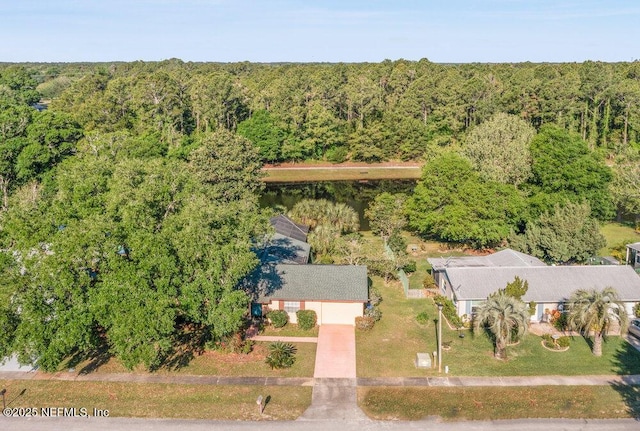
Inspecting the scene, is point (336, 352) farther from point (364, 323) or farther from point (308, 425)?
point (308, 425)

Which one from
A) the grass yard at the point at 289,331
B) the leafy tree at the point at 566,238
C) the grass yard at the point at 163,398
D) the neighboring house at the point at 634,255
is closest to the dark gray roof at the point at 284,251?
the grass yard at the point at 289,331

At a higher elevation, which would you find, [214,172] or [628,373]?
[214,172]

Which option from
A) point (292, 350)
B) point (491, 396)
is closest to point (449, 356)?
point (491, 396)

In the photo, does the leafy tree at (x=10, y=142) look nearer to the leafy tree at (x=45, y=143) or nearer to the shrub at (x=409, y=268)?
the leafy tree at (x=45, y=143)

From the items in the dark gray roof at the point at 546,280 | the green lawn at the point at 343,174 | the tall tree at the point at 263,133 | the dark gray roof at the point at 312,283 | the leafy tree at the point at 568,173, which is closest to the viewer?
the dark gray roof at the point at 312,283

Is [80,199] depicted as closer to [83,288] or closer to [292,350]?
[83,288]

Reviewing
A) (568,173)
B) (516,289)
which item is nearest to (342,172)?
(568,173)
